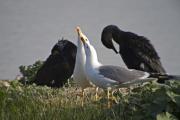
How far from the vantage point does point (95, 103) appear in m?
5.33

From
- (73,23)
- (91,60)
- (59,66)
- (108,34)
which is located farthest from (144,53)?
(73,23)

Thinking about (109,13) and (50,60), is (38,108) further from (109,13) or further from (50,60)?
(109,13)

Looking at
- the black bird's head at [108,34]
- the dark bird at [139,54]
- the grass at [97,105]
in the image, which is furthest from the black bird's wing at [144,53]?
the grass at [97,105]

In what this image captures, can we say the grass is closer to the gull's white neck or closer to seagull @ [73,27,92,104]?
seagull @ [73,27,92,104]

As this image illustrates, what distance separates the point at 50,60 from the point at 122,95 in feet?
6.86

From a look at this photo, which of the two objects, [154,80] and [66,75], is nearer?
[154,80]

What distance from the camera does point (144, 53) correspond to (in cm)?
670

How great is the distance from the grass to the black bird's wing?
3.26ft

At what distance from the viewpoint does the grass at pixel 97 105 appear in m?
4.63

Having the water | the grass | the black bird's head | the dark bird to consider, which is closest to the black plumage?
the dark bird

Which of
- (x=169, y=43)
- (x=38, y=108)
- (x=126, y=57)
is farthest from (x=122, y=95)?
(x=169, y=43)

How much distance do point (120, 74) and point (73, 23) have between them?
300cm

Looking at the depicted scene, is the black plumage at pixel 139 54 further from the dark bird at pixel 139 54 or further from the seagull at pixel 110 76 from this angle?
the seagull at pixel 110 76

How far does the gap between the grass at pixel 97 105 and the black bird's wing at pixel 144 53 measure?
3.26 feet
